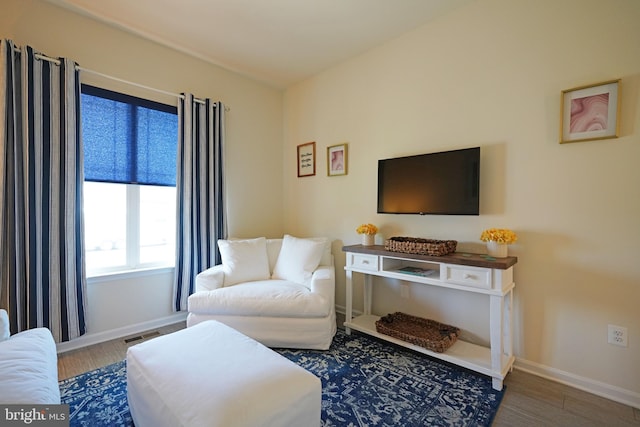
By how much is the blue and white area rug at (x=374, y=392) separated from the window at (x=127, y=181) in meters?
1.02

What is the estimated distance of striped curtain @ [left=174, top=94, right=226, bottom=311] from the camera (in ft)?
9.55

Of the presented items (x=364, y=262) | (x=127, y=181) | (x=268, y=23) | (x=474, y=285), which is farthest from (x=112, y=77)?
(x=474, y=285)

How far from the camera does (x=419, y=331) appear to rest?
2348mm

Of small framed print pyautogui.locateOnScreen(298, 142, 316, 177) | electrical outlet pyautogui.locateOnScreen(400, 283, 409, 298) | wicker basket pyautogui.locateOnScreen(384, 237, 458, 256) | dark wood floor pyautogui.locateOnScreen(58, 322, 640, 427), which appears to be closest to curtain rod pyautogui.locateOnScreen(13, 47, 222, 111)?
small framed print pyautogui.locateOnScreen(298, 142, 316, 177)

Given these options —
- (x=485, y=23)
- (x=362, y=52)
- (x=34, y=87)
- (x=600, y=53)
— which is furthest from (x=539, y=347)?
(x=34, y=87)

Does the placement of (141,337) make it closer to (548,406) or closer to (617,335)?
(548,406)

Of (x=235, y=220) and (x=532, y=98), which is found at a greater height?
(x=532, y=98)

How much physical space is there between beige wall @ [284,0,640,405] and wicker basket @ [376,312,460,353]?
13 centimetres

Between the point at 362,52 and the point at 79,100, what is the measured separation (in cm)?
252

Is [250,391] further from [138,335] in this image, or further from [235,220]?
[235,220]

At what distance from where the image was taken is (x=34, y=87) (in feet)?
7.02

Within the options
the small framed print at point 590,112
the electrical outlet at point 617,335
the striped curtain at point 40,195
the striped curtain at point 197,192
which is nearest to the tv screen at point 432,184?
the small framed print at point 590,112

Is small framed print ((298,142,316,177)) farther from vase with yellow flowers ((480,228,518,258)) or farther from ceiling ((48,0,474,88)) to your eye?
vase with yellow flowers ((480,228,518,258))

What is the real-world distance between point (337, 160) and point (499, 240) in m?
1.77
